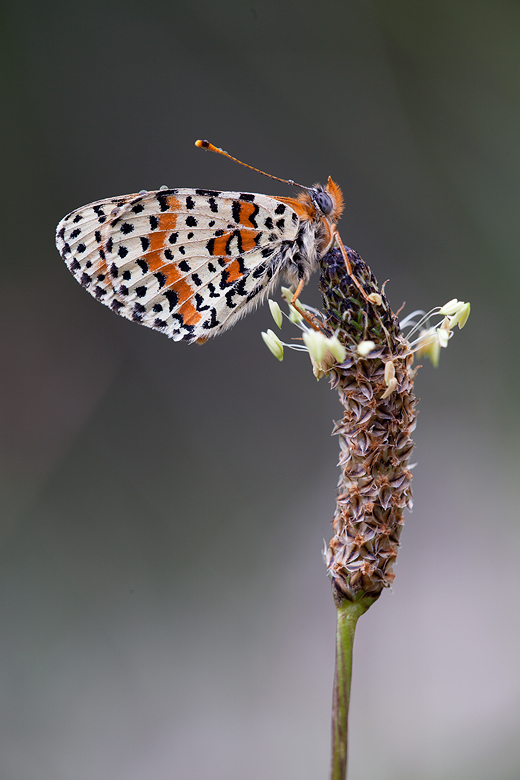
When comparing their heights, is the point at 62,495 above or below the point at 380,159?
below

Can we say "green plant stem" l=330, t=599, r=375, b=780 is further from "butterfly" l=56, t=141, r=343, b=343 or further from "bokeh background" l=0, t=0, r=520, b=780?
"bokeh background" l=0, t=0, r=520, b=780

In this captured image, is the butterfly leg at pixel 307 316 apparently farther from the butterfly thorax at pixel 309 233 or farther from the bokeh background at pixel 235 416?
the bokeh background at pixel 235 416

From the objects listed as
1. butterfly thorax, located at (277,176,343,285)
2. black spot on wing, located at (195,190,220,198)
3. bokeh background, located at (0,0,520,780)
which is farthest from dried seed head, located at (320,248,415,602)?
bokeh background, located at (0,0,520,780)

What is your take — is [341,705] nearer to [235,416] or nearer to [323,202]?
[323,202]

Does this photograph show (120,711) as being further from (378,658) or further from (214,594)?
(378,658)

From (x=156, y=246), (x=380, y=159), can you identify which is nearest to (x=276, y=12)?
(x=380, y=159)

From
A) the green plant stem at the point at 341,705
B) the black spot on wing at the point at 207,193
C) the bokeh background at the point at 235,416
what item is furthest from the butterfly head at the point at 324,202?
the bokeh background at the point at 235,416

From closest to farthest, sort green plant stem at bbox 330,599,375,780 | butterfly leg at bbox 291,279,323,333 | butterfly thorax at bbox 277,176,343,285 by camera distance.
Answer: green plant stem at bbox 330,599,375,780
butterfly leg at bbox 291,279,323,333
butterfly thorax at bbox 277,176,343,285

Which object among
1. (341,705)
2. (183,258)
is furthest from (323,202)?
(341,705)
